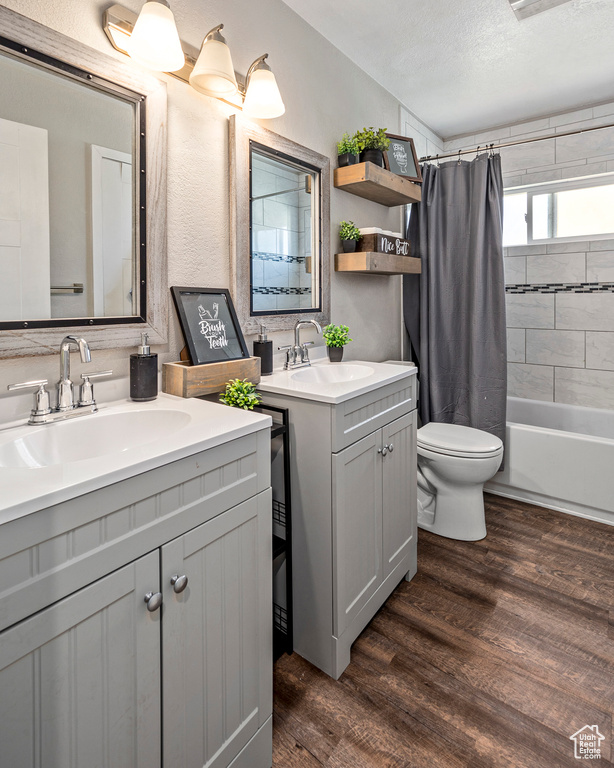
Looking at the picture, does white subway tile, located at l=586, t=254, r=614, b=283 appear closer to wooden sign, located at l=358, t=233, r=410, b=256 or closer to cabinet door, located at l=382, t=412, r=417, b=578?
wooden sign, located at l=358, t=233, r=410, b=256

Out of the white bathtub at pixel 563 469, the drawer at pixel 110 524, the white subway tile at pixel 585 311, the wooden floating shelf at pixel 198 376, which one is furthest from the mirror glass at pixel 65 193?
the white subway tile at pixel 585 311

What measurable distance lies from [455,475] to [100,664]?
1.83 meters

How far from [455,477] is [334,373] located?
849 mm

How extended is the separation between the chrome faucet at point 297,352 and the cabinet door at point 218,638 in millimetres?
852

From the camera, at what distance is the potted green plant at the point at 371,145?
7.02 feet

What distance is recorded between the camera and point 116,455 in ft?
2.79

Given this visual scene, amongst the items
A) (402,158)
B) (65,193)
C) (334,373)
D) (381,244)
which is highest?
(402,158)

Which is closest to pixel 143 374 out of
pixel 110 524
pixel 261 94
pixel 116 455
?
pixel 116 455

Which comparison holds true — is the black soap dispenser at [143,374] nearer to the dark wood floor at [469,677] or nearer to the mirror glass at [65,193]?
the mirror glass at [65,193]

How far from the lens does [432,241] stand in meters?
2.84

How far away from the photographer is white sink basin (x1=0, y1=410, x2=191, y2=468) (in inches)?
39.3

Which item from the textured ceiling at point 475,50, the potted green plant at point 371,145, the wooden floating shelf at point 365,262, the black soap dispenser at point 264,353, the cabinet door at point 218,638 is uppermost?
the textured ceiling at point 475,50

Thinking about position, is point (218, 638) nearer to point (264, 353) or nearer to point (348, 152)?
point (264, 353)

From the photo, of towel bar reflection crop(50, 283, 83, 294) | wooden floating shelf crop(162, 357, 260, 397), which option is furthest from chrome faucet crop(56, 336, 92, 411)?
wooden floating shelf crop(162, 357, 260, 397)
